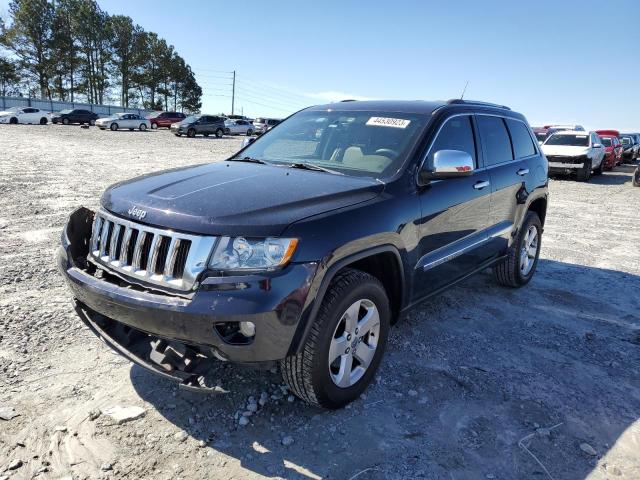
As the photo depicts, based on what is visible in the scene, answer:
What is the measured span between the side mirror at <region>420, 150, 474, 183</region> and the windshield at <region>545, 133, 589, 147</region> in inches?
659

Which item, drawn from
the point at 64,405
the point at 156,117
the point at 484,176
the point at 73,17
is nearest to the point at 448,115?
the point at 484,176

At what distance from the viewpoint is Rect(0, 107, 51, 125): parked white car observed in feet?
121

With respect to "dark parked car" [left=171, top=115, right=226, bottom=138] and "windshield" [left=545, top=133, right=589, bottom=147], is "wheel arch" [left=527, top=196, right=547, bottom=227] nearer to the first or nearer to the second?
"windshield" [left=545, top=133, right=589, bottom=147]

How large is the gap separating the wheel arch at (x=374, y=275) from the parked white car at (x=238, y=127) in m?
40.0

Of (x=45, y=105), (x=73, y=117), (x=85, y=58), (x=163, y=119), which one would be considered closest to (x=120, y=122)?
(x=73, y=117)

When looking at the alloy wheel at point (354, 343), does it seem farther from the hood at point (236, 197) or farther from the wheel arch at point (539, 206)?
the wheel arch at point (539, 206)

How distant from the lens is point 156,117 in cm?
4331

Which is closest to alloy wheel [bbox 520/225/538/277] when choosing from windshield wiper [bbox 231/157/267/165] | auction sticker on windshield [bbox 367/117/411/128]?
auction sticker on windshield [bbox 367/117/411/128]

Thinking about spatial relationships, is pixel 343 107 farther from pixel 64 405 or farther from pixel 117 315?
pixel 64 405

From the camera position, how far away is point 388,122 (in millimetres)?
3746

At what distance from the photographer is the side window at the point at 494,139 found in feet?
14.4

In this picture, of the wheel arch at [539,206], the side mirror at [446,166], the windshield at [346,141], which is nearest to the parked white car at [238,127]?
the wheel arch at [539,206]

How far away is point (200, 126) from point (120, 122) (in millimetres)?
6438

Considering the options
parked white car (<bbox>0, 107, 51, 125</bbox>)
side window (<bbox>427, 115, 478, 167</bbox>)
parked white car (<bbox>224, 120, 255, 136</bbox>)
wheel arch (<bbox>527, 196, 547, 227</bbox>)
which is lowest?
parked white car (<bbox>0, 107, 51, 125</bbox>)
